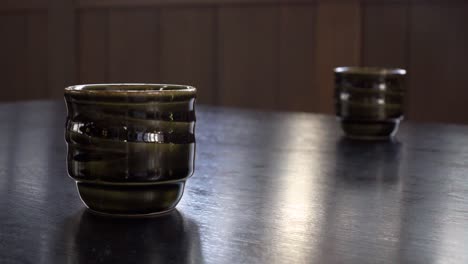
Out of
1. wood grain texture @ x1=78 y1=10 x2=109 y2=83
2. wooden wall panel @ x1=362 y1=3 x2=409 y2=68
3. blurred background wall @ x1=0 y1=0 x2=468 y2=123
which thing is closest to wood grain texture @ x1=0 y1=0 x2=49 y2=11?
blurred background wall @ x1=0 y1=0 x2=468 y2=123

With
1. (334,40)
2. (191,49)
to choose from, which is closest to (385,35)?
(334,40)

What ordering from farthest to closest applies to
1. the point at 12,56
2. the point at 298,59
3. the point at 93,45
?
the point at 12,56, the point at 93,45, the point at 298,59

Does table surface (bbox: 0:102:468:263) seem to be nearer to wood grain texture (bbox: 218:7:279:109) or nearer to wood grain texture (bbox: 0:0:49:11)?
wood grain texture (bbox: 218:7:279:109)

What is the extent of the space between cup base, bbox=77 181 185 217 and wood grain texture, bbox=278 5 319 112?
2.83 meters

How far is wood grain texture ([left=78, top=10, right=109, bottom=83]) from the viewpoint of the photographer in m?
4.32

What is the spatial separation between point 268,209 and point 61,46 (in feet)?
12.8

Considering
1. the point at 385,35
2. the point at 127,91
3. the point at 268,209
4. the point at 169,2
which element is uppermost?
the point at 169,2

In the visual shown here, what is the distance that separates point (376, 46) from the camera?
10.8 ft

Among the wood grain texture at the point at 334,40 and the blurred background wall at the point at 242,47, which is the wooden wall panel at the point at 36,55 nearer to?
the blurred background wall at the point at 242,47

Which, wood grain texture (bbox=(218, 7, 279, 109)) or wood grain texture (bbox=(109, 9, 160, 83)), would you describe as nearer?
wood grain texture (bbox=(218, 7, 279, 109))

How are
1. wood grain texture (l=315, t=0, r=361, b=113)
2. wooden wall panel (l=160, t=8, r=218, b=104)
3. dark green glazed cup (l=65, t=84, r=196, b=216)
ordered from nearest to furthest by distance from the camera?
dark green glazed cup (l=65, t=84, r=196, b=216), wood grain texture (l=315, t=0, r=361, b=113), wooden wall panel (l=160, t=8, r=218, b=104)

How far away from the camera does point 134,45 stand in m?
4.20

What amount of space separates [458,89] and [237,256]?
2.66 metres

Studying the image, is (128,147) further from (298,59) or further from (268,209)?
(298,59)
